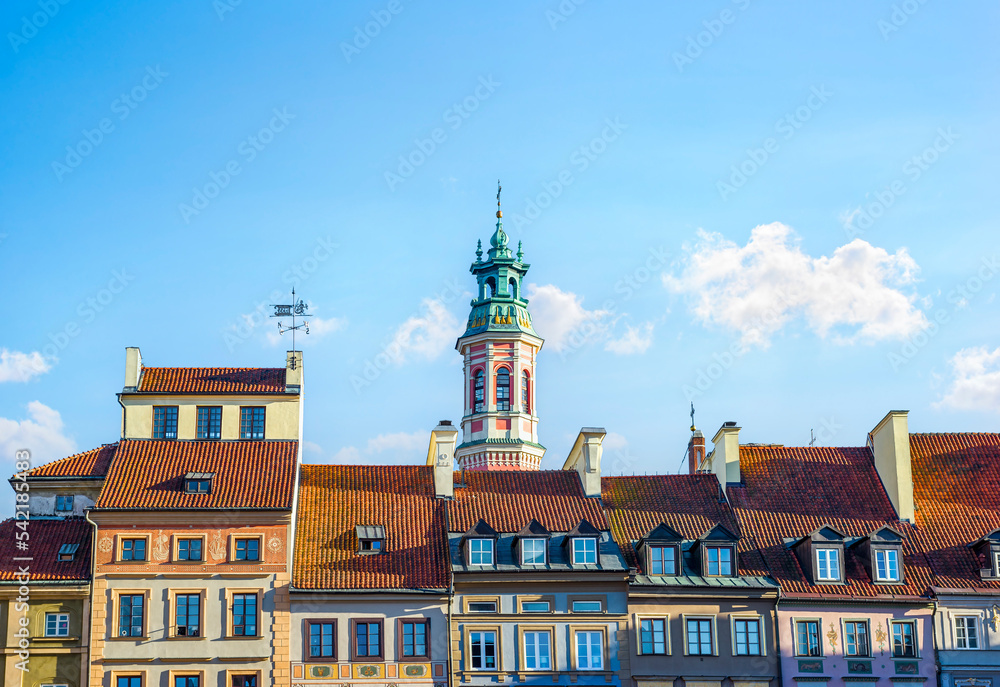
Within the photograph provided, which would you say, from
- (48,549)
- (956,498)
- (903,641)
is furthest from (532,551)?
(956,498)

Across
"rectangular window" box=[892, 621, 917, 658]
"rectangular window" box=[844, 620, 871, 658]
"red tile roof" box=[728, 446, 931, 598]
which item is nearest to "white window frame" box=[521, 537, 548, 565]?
"red tile roof" box=[728, 446, 931, 598]

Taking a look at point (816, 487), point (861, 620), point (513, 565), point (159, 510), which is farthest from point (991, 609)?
point (159, 510)

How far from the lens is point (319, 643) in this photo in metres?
62.0

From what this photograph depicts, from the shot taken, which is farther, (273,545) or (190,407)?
(190,407)

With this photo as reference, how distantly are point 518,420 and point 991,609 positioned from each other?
1663 inches

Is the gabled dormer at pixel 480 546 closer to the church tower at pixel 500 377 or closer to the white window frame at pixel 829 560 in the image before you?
the white window frame at pixel 829 560

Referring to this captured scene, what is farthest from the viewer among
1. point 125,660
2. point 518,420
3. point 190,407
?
point 518,420

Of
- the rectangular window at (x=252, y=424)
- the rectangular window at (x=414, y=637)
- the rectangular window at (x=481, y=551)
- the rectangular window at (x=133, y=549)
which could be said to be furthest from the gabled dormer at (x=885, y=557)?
the rectangular window at (x=133, y=549)

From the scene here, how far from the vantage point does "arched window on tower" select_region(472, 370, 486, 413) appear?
10269 cm

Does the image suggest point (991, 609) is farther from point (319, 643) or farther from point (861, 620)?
point (319, 643)

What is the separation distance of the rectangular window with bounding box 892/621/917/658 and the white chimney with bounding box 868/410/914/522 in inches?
244

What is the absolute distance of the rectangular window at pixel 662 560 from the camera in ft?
211

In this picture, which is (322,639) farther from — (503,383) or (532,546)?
(503,383)

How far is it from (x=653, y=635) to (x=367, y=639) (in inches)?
463
